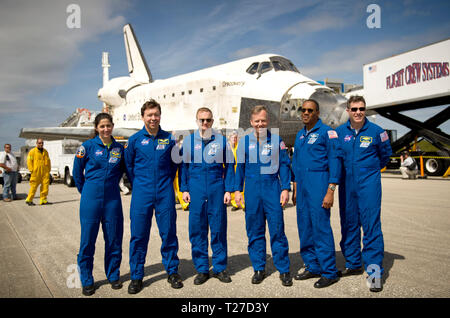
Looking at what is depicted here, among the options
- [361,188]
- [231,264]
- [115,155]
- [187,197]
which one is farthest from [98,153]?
[361,188]

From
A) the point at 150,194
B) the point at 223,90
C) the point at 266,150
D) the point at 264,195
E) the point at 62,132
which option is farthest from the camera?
the point at 62,132

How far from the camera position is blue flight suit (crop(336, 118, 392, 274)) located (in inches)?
133

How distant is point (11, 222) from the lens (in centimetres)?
667

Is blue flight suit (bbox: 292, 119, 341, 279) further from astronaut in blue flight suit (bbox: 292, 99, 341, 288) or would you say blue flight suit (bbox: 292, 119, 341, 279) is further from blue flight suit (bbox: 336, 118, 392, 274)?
blue flight suit (bbox: 336, 118, 392, 274)

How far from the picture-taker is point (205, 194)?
137 inches

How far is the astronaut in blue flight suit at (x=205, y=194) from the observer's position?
3482mm

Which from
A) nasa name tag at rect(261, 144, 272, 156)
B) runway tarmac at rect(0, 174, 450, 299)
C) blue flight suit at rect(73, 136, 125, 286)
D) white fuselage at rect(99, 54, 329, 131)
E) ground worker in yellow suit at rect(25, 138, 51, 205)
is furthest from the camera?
white fuselage at rect(99, 54, 329, 131)

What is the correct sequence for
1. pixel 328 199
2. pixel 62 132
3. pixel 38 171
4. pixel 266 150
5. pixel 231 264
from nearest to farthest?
pixel 328 199 < pixel 266 150 < pixel 231 264 < pixel 38 171 < pixel 62 132

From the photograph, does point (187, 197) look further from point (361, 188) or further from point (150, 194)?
point (361, 188)

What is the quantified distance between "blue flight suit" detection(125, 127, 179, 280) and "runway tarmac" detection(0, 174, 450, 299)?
0.36m

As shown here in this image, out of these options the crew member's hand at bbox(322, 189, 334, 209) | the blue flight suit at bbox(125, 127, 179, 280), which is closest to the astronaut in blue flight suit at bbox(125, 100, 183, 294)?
the blue flight suit at bbox(125, 127, 179, 280)

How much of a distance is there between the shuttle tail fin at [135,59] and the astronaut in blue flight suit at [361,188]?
63.4 feet

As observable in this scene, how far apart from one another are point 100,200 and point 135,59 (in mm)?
21021

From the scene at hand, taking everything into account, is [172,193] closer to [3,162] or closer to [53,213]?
[53,213]
